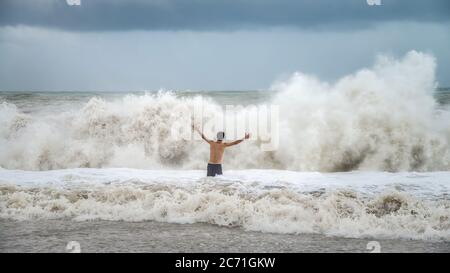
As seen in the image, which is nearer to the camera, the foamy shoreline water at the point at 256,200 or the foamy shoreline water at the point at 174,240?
the foamy shoreline water at the point at 174,240

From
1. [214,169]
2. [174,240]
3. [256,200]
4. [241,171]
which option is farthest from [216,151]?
[174,240]

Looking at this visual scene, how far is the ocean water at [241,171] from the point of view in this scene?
515 cm

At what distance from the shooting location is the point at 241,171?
714 centimetres

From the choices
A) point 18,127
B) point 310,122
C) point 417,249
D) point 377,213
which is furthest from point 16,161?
point 417,249

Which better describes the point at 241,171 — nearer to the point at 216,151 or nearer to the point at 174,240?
the point at 216,151

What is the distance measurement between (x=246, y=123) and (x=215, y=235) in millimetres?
3416

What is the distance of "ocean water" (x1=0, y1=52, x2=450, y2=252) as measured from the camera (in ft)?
16.9

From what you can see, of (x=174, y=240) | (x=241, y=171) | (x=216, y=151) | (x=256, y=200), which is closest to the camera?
(x=174, y=240)

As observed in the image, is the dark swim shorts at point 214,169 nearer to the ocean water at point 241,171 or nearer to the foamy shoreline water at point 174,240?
the ocean water at point 241,171

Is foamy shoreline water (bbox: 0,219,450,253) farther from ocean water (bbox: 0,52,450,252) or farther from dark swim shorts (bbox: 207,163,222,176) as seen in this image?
dark swim shorts (bbox: 207,163,222,176)

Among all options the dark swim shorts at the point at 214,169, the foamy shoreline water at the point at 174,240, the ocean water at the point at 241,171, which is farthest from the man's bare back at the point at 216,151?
the foamy shoreline water at the point at 174,240

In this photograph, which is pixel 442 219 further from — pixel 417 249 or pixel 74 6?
pixel 74 6
